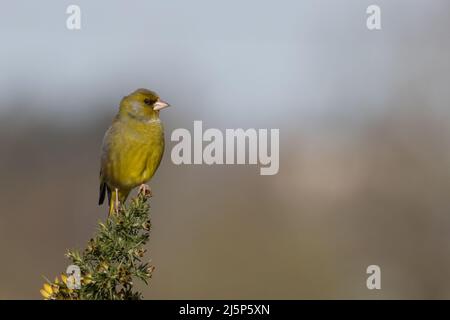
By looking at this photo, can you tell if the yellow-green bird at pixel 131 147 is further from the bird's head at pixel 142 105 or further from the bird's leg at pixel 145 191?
the bird's leg at pixel 145 191

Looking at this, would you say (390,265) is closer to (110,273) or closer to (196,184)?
(196,184)

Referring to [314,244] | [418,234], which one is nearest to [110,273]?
[418,234]

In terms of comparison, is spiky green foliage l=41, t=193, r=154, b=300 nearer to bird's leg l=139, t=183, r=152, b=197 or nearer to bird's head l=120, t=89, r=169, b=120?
bird's leg l=139, t=183, r=152, b=197

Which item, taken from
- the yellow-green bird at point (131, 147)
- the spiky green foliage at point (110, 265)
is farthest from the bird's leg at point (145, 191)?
the spiky green foliage at point (110, 265)

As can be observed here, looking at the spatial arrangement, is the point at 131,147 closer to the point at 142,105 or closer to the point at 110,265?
the point at 142,105

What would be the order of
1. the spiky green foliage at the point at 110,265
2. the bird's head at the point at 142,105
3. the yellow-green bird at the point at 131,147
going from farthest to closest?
the bird's head at the point at 142,105
the yellow-green bird at the point at 131,147
the spiky green foliage at the point at 110,265

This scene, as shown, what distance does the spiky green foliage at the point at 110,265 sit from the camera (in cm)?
314

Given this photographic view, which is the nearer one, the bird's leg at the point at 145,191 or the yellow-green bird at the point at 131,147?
the bird's leg at the point at 145,191

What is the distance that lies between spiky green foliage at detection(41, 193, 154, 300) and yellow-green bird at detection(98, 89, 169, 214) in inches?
80.4

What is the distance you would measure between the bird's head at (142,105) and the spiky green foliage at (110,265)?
2276 millimetres

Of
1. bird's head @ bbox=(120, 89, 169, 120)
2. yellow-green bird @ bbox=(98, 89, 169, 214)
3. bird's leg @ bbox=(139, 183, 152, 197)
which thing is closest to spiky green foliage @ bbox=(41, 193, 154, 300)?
bird's leg @ bbox=(139, 183, 152, 197)

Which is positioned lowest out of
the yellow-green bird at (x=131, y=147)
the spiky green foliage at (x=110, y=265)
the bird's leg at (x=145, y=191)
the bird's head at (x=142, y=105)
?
the spiky green foliage at (x=110, y=265)

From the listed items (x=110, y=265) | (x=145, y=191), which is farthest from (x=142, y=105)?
(x=110, y=265)

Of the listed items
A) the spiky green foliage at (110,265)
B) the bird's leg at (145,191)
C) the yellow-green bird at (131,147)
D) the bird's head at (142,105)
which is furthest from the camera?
the bird's head at (142,105)
